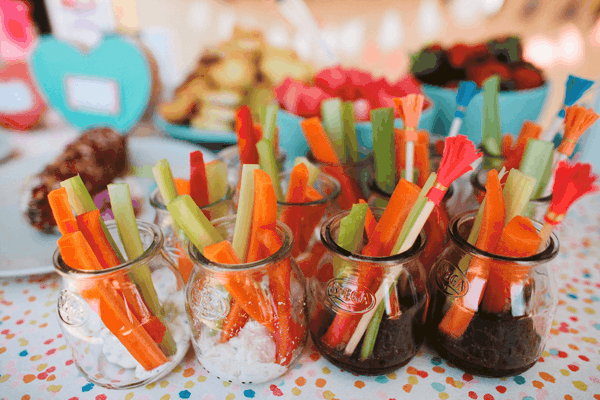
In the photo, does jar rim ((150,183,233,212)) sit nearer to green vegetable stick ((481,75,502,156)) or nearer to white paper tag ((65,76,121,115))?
green vegetable stick ((481,75,502,156))

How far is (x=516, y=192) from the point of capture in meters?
0.33

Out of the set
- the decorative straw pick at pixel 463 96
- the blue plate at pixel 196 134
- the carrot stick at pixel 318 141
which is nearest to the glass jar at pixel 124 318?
the carrot stick at pixel 318 141

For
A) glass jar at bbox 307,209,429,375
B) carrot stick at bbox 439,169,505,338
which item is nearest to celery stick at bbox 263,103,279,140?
glass jar at bbox 307,209,429,375

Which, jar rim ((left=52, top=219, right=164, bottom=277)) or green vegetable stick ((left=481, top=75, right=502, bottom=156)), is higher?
green vegetable stick ((left=481, top=75, right=502, bottom=156))

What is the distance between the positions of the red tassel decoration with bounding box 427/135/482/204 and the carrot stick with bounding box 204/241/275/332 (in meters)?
0.17

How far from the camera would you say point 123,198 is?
0.35 meters

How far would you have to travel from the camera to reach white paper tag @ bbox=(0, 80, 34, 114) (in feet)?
3.82

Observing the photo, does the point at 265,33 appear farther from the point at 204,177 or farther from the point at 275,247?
the point at 275,247

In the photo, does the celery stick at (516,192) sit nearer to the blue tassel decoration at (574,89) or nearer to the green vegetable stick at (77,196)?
the blue tassel decoration at (574,89)

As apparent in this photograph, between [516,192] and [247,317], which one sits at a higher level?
[516,192]

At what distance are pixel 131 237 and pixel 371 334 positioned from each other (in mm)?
245

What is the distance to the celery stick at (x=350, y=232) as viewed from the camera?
34 cm

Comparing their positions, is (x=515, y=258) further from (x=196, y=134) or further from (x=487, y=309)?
(x=196, y=134)

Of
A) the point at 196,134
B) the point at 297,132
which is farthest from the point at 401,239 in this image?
the point at 196,134
